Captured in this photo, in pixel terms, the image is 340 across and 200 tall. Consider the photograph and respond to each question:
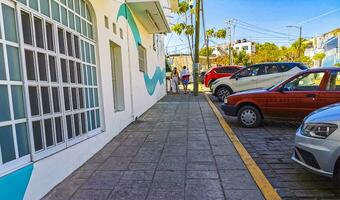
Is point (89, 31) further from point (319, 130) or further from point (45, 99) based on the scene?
point (319, 130)

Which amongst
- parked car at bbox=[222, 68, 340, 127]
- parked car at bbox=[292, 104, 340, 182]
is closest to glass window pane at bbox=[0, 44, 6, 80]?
parked car at bbox=[292, 104, 340, 182]

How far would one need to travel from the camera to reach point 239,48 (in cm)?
8700

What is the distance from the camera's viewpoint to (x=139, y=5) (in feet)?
30.6

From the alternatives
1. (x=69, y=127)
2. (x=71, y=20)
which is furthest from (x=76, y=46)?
(x=69, y=127)

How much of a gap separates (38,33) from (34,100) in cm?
94

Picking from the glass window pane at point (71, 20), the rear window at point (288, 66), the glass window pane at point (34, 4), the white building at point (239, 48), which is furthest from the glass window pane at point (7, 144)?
the white building at point (239, 48)

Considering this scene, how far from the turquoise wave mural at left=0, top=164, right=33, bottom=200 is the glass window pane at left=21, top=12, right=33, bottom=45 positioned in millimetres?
1595

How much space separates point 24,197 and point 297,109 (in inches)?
245

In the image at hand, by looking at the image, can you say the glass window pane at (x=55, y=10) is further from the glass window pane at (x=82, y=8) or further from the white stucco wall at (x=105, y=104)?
the white stucco wall at (x=105, y=104)

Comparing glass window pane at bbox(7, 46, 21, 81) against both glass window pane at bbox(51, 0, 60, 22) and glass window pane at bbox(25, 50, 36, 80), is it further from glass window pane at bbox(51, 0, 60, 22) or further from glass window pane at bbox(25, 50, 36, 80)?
glass window pane at bbox(51, 0, 60, 22)

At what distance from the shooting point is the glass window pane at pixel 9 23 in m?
3.22

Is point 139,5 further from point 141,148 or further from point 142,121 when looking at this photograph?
point 141,148

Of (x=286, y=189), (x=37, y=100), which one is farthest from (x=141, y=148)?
(x=286, y=189)

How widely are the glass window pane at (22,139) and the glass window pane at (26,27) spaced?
3.56 feet
